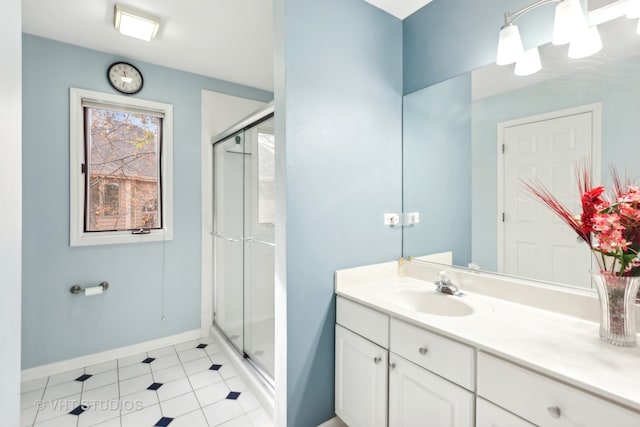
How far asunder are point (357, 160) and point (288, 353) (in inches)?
44.4

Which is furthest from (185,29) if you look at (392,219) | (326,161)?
(392,219)

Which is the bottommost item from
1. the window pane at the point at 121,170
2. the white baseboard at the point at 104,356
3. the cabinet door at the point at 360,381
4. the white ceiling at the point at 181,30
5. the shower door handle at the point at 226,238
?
the white baseboard at the point at 104,356

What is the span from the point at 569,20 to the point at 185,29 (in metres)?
2.25

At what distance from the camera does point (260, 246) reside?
6.97 ft

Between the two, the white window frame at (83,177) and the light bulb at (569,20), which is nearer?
the light bulb at (569,20)

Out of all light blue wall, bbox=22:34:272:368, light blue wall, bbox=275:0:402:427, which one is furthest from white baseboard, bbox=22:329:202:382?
light blue wall, bbox=275:0:402:427

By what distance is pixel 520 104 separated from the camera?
144 centimetres

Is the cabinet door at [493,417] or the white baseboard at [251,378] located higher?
the cabinet door at [493,417]

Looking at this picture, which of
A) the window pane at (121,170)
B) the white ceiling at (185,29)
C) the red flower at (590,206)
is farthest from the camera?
the window pane at (121,170)

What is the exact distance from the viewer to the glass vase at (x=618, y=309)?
975 millimetres

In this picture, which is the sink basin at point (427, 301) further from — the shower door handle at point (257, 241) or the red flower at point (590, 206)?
the shower door handle at point (257, 241)

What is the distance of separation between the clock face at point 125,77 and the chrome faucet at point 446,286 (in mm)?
2796

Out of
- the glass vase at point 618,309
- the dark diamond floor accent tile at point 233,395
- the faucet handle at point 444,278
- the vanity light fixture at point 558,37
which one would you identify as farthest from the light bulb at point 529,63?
the dark diamond floor accent tile at point 233,395

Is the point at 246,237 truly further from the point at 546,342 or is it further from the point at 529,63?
the point at 529,63
